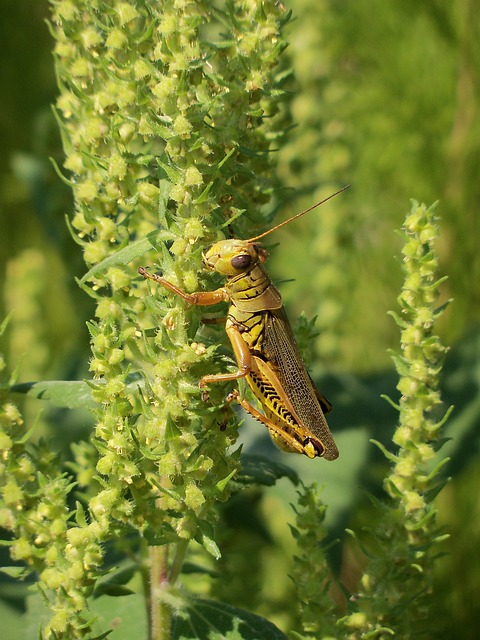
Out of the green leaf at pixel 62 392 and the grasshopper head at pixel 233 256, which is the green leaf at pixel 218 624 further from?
the grasshopper head at pixel 233 256

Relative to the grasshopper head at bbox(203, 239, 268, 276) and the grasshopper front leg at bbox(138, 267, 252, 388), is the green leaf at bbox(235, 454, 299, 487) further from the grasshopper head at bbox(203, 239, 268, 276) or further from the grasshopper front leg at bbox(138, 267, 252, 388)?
the grasshopper head at bbox(203, 239, 268, 276)

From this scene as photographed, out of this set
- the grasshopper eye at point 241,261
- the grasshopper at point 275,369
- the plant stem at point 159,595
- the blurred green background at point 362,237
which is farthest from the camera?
the blurred green background at point 362,237

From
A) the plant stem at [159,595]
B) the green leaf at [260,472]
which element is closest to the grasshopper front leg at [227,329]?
the green leaf at [260,472]

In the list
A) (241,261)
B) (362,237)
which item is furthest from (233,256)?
(362,237)

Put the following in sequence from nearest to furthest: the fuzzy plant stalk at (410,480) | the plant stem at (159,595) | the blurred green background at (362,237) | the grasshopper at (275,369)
→ the fuzzy plant stalk at (410,480)
the plant stem at (159,595)
the grasshopper at (275,369)
the blurred green background at (362,237)

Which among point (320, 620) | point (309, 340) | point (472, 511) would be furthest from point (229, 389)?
point (472, 511)

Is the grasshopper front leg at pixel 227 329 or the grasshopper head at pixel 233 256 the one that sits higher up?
the grasshopper head at pixel 233 256

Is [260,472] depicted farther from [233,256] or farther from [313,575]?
[233,256]
